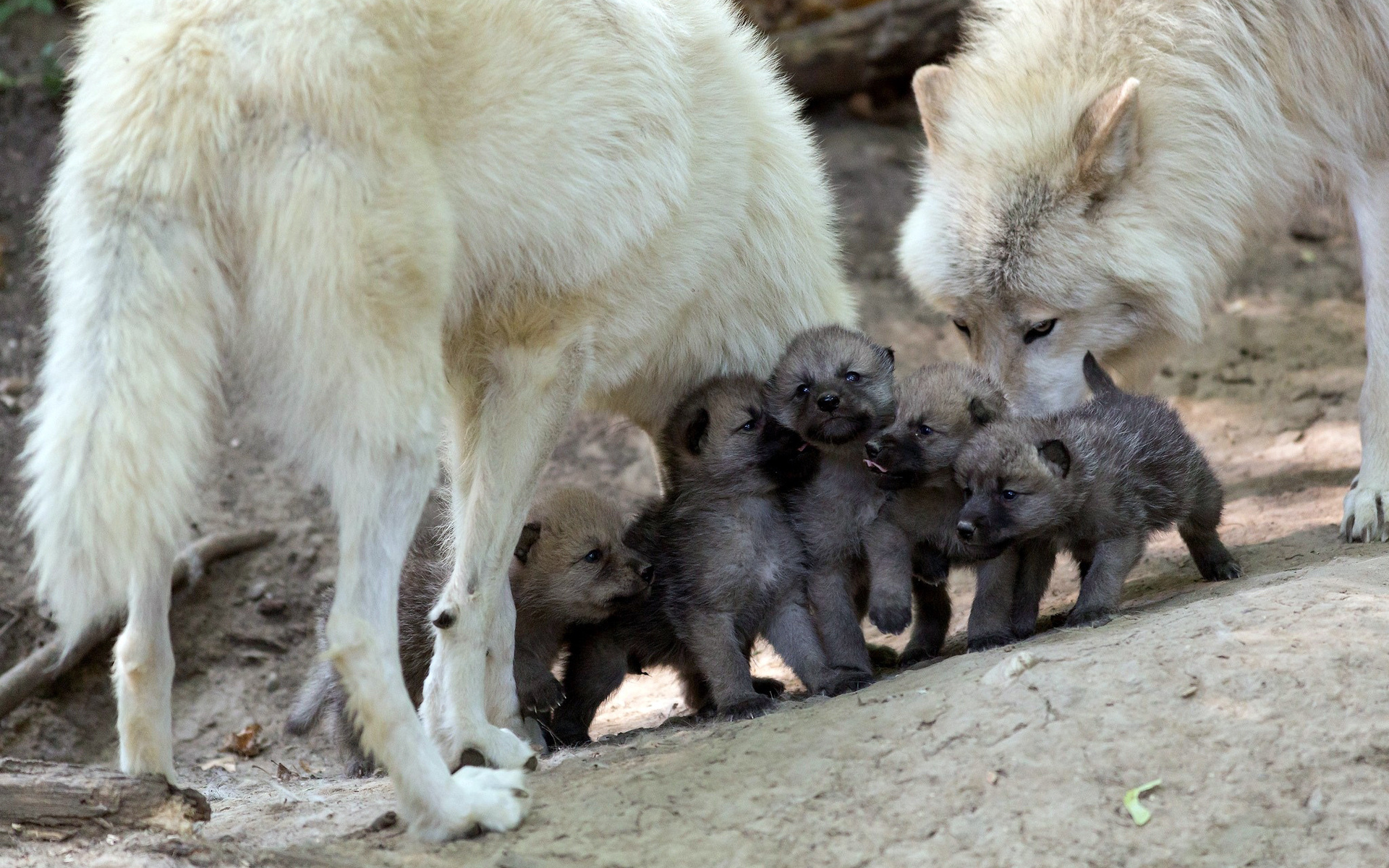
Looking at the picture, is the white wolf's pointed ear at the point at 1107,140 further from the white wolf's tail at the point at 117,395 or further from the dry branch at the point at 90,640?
the dry branch at the point at 90,640

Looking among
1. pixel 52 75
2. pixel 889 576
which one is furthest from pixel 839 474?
pixel 52 75

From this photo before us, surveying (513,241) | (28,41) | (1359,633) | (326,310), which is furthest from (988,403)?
(28,41)

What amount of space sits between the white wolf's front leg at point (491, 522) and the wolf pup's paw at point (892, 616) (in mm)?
1226

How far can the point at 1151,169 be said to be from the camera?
4824mm

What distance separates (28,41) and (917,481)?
704 centimetres

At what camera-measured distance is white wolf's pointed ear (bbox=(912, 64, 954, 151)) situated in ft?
17.4

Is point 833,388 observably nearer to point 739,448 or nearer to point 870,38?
point 739,448

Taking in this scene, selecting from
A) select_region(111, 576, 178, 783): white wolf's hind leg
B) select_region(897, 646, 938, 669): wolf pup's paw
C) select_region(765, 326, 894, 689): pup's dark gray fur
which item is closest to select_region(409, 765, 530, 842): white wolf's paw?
select_region(111, 576, 178, 783): white wolf's hind leg

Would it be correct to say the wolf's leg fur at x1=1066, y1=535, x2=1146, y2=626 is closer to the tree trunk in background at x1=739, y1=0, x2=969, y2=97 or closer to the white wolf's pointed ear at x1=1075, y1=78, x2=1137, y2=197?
the white wolf's pointed ear at x1=1075, y1=78, x2=1137, y2=197

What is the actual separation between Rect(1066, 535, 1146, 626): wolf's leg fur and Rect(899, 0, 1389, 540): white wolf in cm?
103

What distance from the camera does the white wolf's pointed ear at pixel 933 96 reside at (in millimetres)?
5301

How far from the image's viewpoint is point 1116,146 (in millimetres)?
4637

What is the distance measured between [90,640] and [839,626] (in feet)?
11.2

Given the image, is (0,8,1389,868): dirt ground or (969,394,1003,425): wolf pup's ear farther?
(969,394,1003,425): wolf pup's ear
